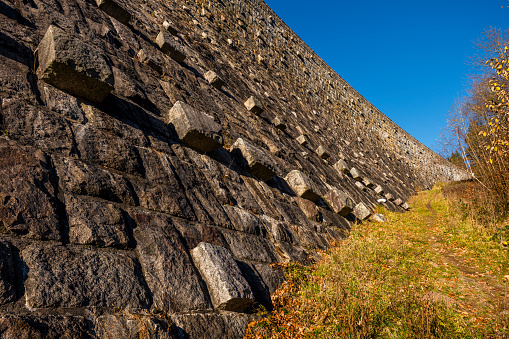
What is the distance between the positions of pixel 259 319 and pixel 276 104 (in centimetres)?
682

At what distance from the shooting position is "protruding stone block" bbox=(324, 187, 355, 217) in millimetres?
6070

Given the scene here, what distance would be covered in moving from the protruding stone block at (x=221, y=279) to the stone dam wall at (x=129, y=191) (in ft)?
0.04

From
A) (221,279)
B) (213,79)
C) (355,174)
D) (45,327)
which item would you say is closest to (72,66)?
(45,327)

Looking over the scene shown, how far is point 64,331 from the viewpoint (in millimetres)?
1463

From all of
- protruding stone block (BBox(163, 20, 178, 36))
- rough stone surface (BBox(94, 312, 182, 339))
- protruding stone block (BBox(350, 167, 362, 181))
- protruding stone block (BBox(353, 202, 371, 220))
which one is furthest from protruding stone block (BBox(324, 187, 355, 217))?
rough stone surface (BBox(94, 312, 182, 339))

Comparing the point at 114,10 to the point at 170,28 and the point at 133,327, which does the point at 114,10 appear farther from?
the point at 133,327

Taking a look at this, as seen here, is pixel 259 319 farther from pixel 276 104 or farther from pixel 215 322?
pixel 276 104

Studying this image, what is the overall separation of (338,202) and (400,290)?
2.69 meters

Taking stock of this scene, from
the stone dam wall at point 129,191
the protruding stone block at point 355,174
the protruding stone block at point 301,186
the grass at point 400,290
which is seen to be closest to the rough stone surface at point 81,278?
the stone dam wall at point 129,191

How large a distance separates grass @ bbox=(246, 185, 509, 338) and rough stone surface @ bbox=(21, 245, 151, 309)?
1.00m

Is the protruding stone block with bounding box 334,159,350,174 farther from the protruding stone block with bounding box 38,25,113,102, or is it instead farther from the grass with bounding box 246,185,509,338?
the protruding stone block with bounding box 38,25,113,102

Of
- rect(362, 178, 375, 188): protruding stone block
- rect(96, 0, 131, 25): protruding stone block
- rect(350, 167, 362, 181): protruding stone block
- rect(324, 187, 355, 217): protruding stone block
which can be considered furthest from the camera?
→ rect(362, 178, 375, 188): protruding stone block

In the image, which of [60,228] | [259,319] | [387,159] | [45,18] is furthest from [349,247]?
[387,159]

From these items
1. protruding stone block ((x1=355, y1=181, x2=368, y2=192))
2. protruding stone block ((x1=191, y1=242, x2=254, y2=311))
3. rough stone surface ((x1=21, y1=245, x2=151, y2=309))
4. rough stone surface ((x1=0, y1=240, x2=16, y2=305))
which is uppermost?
protruding stone block ((x1=355, y1=181, x2=368, y2=192))
